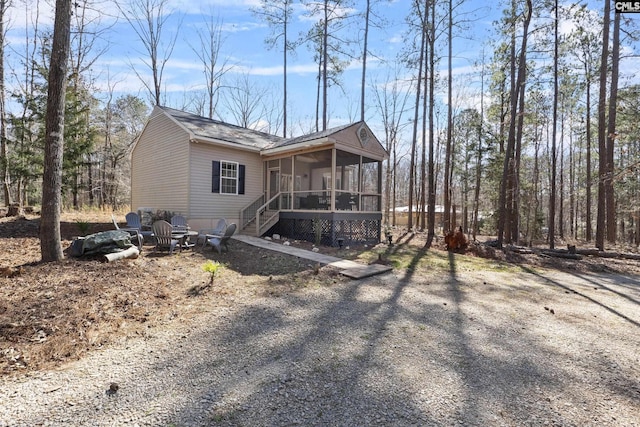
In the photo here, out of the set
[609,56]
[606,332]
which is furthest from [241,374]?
[609,56]

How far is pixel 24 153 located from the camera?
11.8 meters

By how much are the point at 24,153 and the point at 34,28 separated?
10.6 metres

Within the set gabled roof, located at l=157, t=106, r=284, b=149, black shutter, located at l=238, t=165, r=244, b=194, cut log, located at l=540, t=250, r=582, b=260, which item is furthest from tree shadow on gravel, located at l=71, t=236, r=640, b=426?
cut log, located at l=540, t=250, r=582, b=260

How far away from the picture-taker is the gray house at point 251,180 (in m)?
10.4

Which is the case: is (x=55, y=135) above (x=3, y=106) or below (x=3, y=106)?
below

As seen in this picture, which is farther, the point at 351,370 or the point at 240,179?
the point at 240,179

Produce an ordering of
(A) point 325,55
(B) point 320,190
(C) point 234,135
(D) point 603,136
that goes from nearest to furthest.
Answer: (B) point 320,190 → (D) point 603,136 → (C) point 234,135 → (A) point 325,55

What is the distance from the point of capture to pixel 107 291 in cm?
427

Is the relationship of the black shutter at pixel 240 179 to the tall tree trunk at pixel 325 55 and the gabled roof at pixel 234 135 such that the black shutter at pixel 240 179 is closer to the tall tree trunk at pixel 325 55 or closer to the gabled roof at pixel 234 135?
the gabled roof at pixel 234 135

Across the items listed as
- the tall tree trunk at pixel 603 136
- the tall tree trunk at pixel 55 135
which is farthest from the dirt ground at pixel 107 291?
the tall tree trunk at pixel 603 136

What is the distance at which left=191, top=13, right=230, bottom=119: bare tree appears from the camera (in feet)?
73.5

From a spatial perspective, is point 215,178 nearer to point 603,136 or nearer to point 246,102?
point 603,136

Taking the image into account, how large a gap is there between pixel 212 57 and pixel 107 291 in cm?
2340

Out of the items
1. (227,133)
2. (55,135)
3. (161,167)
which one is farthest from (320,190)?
(55,135)
